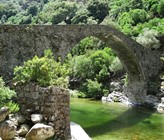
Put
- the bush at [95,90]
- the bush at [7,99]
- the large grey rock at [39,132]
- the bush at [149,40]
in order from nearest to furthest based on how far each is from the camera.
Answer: the large grey rock at [39,132]
the bush at [7,99]
the bush at [95,90]
the bush at [149,40]

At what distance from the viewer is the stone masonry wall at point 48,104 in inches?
522

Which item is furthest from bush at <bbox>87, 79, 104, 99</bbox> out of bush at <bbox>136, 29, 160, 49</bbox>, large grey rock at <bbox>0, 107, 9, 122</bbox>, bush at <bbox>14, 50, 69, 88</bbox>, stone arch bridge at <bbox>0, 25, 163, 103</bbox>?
large grey rock at <bbox>0, 107, 9, 122</bbox>

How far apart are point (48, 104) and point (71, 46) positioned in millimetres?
15966

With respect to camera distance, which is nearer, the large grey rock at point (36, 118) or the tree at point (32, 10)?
the large grey rock at point (36, 118)

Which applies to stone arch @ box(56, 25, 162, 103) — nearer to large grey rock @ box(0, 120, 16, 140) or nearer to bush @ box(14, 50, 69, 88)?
bush @ box(14, 50, 69, 88)

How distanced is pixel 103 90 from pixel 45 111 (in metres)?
33.9

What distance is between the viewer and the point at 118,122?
28656 millimetres

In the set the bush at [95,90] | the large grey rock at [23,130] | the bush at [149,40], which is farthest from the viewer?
the bush at [149,40]

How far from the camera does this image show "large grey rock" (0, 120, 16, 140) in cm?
1155

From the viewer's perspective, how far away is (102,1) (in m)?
93.9

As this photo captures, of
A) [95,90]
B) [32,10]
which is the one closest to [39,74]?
[95,90]

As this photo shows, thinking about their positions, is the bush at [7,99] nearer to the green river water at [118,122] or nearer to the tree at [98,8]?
the green river water at [118,122]

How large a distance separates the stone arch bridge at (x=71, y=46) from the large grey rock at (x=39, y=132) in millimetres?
9904

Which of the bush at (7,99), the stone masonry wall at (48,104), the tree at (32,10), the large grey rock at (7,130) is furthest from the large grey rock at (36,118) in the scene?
the tree at (32,10)
